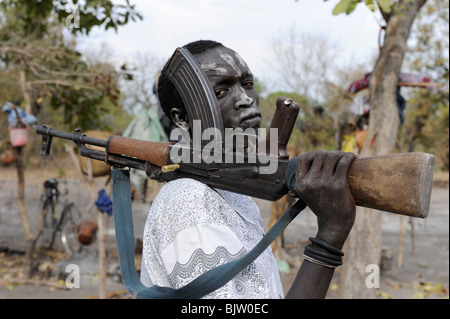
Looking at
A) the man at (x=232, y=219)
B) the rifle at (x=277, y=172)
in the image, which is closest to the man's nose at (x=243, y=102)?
the man at (x=232, y=219)

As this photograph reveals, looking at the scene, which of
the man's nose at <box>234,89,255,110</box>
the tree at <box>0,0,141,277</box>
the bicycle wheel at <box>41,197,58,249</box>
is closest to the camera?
the man's nose at <box>234,89,255,110</box>

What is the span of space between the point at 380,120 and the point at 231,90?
3668 mm

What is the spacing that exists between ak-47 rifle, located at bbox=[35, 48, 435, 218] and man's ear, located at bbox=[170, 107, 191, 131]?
0.39 feet

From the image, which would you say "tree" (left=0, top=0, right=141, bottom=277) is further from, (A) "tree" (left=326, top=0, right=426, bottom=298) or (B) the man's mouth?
(B) the man's mouth

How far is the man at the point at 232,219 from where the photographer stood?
127cm

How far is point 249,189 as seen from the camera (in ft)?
4.96

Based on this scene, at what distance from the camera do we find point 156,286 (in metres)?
1.50

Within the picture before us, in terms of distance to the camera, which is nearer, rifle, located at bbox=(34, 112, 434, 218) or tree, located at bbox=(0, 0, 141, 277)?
rifle, located at bbox=(34, 112, 434, 218)

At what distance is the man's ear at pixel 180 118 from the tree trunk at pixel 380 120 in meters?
3.51

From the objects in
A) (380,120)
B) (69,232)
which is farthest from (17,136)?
(380,120)

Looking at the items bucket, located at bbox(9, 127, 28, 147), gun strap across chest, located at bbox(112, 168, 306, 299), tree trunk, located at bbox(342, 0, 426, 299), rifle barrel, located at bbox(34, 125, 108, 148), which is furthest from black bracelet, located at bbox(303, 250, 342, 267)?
bucket, located at bbox(9, 127, 28, 147)

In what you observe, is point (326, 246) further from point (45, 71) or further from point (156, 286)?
point (45, 71)

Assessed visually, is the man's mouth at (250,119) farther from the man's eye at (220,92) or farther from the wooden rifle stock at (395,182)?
the wooden rifle stock at (395,182)

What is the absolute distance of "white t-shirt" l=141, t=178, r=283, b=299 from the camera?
4.47 feet
